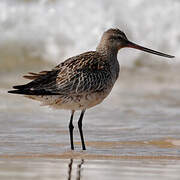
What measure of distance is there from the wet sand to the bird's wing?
0.70 metres

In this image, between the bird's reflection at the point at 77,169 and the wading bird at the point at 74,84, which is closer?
the bird's reflection at the point at 77,169

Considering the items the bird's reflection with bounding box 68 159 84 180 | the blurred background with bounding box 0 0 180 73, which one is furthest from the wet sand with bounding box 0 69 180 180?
the blurred background with bounding box 0 0 180 73

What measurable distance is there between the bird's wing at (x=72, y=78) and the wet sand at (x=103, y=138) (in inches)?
27.5

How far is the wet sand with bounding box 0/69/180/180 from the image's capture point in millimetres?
7980

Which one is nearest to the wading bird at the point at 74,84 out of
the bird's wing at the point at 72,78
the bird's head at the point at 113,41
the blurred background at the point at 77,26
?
the bird's wing at the point at 72,78

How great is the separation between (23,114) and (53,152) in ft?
9.15

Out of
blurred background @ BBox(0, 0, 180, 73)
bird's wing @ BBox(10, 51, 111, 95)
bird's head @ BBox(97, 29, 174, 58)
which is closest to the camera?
bird's wing @ BBox(10, 51, 111, 95)

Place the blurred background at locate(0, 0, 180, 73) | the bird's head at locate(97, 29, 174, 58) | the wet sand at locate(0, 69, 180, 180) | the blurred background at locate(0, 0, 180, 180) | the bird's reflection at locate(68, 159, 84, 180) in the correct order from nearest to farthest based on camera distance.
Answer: the bird's reflection at locate(68, 159, 84, 180)
the wet sand at locate(0, 69, 180, 180)
the blurred background at locate(0, 0, 180, 180)
the bird's head at locate(97, 29, 174, 58)
the blurred background at locate(0, 0, 180, 73)

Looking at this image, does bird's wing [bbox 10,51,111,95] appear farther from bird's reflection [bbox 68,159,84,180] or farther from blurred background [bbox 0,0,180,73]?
blurred background [bbox 0,0,180,73]

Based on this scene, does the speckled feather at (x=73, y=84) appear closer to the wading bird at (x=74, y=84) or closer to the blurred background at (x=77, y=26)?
the wading bird at (x=74, y=84)

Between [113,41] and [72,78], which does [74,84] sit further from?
[113,41]

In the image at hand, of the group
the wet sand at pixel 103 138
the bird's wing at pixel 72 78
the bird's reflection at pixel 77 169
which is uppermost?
the bird's wing at pixel 72 78

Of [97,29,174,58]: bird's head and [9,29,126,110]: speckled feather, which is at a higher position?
[97,29,174,58]: bird's head

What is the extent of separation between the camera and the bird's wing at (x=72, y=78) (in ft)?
30.7
